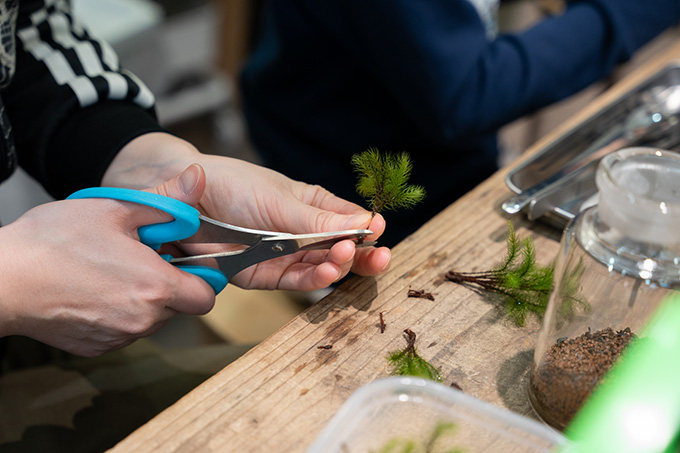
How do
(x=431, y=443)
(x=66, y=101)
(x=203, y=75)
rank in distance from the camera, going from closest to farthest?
(x=431, y=443) < (x=66, y=101) < (x=203, y=75)

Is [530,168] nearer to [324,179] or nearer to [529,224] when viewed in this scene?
[529,224]

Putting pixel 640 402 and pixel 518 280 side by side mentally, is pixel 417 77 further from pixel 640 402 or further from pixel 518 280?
pixel 640 402

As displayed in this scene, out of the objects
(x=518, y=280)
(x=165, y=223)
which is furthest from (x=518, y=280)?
(x=165, y=223)

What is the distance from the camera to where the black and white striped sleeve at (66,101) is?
2.43 feet

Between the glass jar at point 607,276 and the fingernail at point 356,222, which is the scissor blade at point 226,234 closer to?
the fingernail at point 356,222

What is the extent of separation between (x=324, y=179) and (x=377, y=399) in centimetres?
76

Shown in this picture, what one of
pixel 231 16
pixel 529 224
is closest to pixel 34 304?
pixel 529 224

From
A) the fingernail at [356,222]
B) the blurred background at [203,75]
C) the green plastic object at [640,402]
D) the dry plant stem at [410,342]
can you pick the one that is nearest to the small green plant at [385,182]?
the fingernail at [356,222]

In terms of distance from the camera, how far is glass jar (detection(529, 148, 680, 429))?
1.39ft

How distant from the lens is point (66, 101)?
0.75m

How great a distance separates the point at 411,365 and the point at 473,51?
0.65 metres

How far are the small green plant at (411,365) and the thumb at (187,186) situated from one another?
9.1 inches

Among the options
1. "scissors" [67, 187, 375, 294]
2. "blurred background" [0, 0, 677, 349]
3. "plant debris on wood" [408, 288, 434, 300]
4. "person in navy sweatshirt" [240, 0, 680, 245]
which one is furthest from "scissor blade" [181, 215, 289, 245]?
"blurred background" [0, 0, 677, 349]

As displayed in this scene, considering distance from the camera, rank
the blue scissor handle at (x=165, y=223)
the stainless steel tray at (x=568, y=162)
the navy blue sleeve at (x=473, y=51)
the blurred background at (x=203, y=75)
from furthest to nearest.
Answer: the blurred background at (x=203, y=75) → the navy blue sleeve at (x=473, y=51) → the stainless steel tray at (x=568, y=162) → the blue scissor handle at (x=165, y=223)
